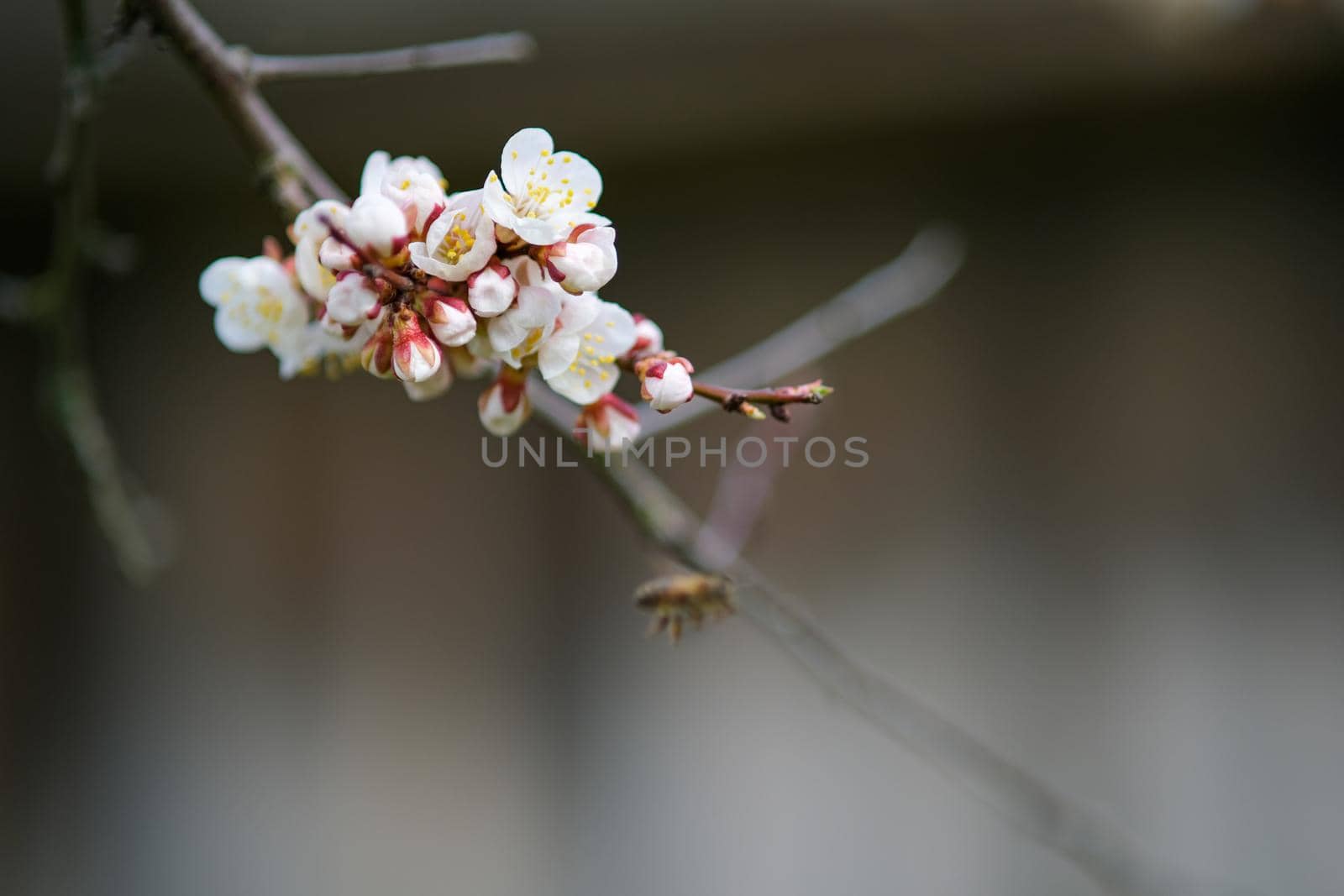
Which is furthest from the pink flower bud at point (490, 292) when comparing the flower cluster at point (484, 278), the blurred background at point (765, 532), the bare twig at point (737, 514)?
the blurred background at point (765, 532)

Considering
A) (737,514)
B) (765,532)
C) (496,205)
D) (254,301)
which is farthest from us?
(765,532)

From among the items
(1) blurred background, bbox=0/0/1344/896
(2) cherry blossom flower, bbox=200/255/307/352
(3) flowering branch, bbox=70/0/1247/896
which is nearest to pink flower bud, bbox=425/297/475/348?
(3) flowering branch, bbox=70/0/1247/896

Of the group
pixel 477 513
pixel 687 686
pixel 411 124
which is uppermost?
pixel 411 124

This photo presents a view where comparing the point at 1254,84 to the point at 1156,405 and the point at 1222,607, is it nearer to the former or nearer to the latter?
the point at 1156,405

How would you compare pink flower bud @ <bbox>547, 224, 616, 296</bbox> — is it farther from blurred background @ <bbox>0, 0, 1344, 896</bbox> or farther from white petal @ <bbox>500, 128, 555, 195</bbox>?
blurred background @ <bbox>0, 0, 1344, 896</bbox>

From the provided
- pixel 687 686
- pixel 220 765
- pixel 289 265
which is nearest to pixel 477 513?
pixel 687 686

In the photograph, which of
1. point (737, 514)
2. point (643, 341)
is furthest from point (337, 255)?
point (737, 514)

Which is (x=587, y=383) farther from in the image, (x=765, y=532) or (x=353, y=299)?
(x=765, y=532)
